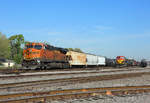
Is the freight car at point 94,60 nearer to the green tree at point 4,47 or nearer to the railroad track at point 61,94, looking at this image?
the green tree at point 4,47

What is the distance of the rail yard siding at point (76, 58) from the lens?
31.4m

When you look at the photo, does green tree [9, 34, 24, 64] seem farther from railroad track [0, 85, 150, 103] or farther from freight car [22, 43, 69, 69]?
railroad track [0, 85, 150, 103]

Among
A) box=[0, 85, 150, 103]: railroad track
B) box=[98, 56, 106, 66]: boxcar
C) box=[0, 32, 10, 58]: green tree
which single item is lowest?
box=[0, 85, 150, 103]: railroad track

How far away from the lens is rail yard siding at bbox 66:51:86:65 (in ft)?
103

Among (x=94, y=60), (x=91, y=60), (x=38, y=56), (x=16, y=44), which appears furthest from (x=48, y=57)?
(x=16, y=44)

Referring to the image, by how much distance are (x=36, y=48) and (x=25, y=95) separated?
15838mm

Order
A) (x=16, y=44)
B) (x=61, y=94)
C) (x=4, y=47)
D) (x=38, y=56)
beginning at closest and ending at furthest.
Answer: (x=61, y=94), (x=38, y=56), (x=16, y=44), (x=4, y=47)

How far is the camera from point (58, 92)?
6617 millimetres

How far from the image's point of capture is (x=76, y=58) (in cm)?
3278

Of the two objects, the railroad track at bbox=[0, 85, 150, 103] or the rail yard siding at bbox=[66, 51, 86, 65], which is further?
the rail yard siding at bbox=[66, 51, 86, 65]

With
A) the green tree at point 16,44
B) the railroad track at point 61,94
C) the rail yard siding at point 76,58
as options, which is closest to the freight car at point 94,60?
the rail yard siding at point 76,58

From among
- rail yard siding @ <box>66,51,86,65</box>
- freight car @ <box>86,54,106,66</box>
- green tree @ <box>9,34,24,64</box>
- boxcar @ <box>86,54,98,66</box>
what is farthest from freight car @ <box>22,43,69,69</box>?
green tree @ <box>9,34,24,64</box>

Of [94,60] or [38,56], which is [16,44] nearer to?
[94,60]

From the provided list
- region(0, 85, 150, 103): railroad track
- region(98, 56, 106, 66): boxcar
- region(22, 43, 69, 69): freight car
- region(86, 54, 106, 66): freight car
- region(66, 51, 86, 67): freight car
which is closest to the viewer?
region(0, 85, 150, 103): railroad track
